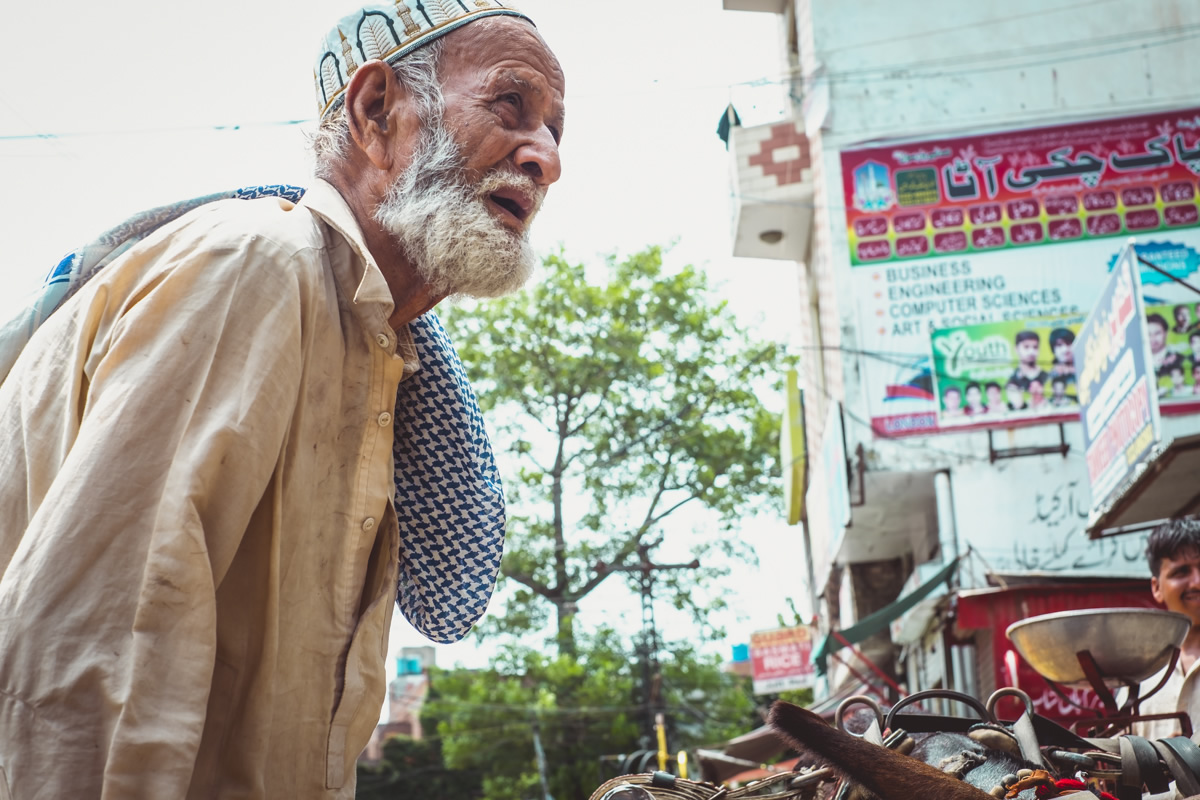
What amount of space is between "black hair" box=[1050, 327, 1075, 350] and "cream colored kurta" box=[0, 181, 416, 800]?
13534 mm

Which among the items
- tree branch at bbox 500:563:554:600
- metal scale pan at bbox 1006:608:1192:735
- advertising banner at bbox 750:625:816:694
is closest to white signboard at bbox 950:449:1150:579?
advertising banner at bbox 750:625:816:694

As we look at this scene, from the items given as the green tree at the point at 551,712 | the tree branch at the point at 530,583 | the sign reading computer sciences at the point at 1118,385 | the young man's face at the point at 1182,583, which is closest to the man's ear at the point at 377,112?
the young man's face at the point at 1182,583

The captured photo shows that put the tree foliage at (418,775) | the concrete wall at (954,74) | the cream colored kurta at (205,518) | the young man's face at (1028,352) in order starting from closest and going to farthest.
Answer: the cream colored kurta at (205,518)
the young man's face at (1028,352)
the concrete wall at (954,74)
the tree foliage at (418,775)

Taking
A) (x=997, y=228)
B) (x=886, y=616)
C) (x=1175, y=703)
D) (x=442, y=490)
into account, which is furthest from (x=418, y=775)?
(x=442, y=490)

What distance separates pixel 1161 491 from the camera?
8414mm

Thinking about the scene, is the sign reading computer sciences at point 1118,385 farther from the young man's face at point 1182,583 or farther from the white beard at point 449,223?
the white beard at point 449,223

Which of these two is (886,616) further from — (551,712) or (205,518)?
(551,712)

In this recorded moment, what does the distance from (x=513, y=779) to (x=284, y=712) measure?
26392mm

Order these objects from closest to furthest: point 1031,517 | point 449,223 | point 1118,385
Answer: point 449,223 → point 1118,385 → point 1031,517

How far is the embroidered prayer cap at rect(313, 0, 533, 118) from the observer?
1.88 meters

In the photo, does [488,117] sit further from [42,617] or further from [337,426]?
[42,617]

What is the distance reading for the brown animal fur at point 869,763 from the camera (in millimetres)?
1535

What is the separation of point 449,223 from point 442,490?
492 mm

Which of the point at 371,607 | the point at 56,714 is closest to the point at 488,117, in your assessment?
the point at 371,607
